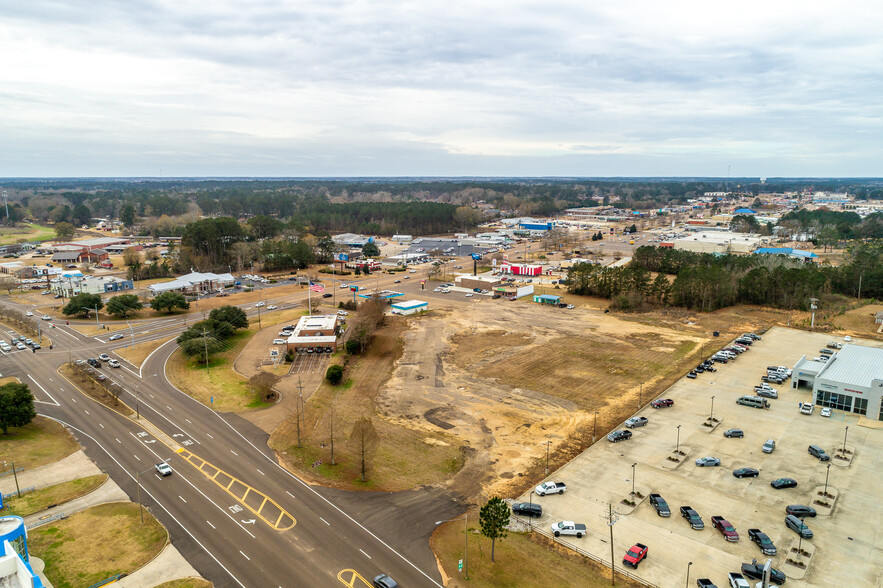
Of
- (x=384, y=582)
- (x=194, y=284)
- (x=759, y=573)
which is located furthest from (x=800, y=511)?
(x=194, y=284)

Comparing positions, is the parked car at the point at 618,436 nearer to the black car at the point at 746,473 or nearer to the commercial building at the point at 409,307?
A: the black car at the point at 746,473

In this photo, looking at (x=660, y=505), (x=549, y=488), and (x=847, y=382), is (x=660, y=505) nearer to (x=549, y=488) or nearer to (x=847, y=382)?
(x=549, y=488)

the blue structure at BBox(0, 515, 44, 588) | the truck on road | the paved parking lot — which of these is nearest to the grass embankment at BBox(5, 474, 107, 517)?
the blue structure at BBox(0, 515, 44, 588)

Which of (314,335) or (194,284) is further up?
(194,284)

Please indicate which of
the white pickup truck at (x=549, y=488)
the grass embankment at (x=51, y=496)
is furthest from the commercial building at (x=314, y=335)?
the white pickup truck at (x=549, y=488)

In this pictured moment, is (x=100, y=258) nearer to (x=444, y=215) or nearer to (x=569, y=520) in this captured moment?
(x=444, y=215)

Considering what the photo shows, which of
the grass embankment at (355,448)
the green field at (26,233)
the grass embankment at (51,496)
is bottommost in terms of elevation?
the grass embankment at (51,496)
